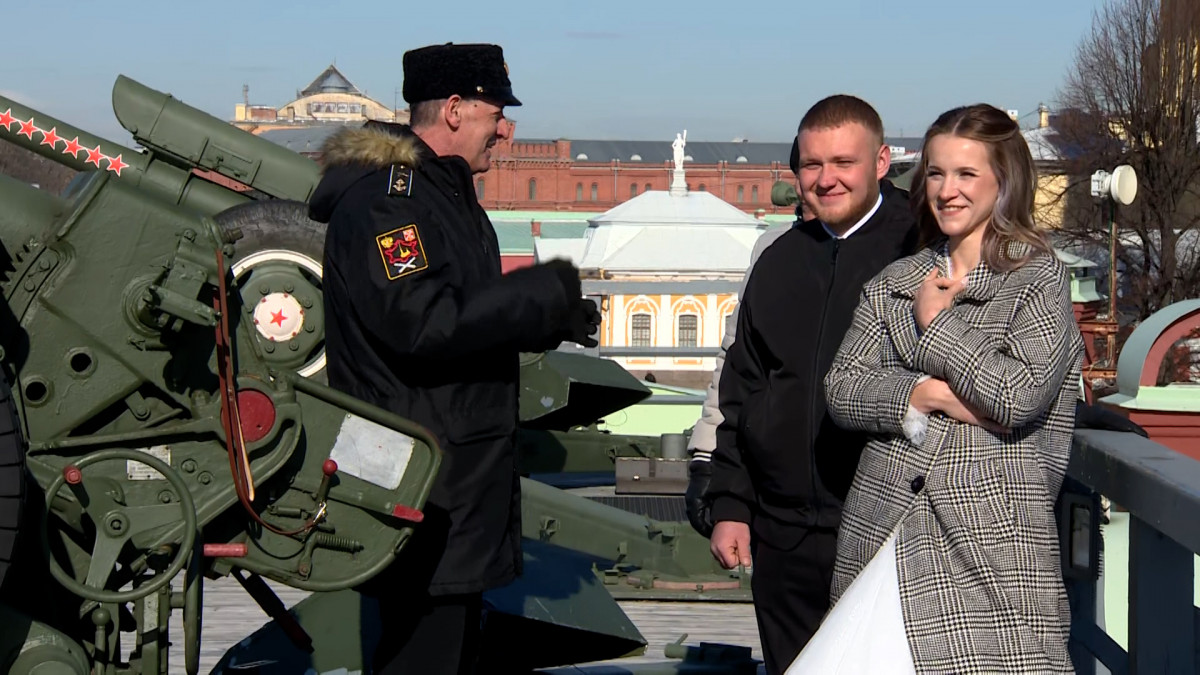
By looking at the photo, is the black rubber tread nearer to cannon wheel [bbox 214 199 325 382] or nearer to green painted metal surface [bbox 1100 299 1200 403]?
cannon wheel [bbox 214 199 325 382]

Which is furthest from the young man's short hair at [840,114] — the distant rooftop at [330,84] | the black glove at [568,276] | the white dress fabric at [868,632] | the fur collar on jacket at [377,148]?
the distant rooftop at [330,84]

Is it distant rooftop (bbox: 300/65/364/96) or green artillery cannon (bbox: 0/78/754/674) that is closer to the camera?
green artillery cannon (bbox: 0/78/754/674)

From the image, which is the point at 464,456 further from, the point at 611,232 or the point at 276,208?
the point at 611,232

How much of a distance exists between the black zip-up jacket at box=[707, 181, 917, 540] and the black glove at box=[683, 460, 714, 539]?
0.07m

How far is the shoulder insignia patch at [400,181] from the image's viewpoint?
348 cm

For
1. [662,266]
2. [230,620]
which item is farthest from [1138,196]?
[230,620]

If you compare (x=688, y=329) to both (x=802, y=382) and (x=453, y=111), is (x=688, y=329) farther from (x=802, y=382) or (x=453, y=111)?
(x=802, y=382)

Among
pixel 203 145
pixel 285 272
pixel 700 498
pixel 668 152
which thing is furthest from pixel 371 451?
pixel 668 152

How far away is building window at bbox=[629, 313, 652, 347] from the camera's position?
36406 mm

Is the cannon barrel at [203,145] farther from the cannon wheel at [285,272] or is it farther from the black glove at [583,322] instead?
A: the black glove at [583,322]

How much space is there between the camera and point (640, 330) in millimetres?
36969

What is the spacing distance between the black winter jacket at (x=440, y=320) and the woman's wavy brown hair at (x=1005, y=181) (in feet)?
3.04

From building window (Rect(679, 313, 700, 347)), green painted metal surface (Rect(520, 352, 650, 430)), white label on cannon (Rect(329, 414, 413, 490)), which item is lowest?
building window (Rect(679, 313, 700, 347))

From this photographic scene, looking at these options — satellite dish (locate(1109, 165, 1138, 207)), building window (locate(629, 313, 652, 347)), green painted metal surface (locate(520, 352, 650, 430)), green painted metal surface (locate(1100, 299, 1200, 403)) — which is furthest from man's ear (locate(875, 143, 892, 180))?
building window (locate(629, 313, 652, 347))
